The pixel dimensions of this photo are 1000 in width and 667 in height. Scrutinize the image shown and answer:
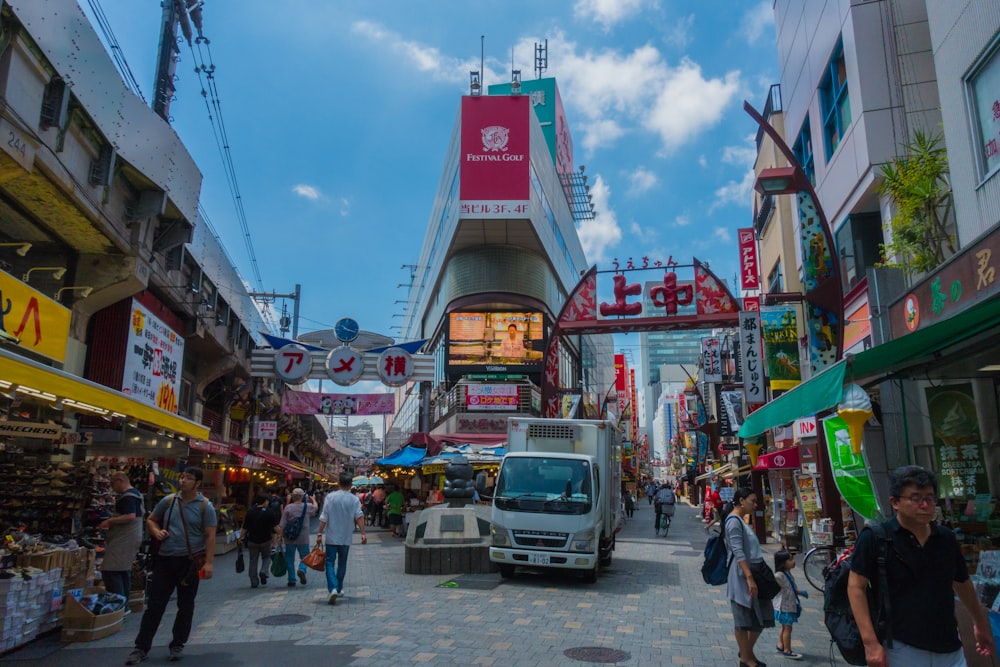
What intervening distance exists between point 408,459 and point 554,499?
11.0 meters

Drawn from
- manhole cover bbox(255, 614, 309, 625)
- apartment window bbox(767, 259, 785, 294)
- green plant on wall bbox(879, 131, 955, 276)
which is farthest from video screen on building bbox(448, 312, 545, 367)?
manhole cover bbox(255, 614, 309, 625)

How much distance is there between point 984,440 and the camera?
9.88 m

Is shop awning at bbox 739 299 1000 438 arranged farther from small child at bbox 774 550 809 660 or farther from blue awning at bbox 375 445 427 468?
blue awning at bbox 375 445 427 468

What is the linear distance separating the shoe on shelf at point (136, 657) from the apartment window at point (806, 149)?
1805 cm

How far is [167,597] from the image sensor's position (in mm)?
6598

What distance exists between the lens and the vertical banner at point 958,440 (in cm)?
981

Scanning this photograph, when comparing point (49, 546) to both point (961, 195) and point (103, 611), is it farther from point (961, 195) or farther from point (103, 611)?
point (961, 195)

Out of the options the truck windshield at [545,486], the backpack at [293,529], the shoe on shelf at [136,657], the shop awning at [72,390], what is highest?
the shop awning at [72,390]

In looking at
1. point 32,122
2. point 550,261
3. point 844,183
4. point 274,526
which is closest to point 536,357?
point 550,261

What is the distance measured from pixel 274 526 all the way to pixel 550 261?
34214 millimetres

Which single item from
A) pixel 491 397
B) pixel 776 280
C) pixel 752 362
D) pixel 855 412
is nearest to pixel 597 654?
pixel 855 412

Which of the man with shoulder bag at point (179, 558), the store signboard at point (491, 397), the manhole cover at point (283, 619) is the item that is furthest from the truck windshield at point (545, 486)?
the store signboard at point (491, 397)

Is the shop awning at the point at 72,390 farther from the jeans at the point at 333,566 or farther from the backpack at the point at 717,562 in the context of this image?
the backpack at the point at 717,562

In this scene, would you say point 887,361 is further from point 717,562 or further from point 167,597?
point 167,597
